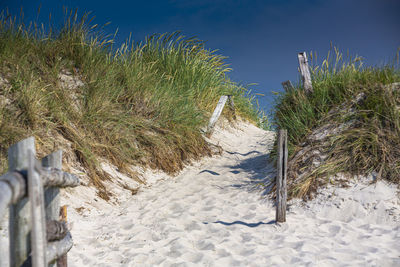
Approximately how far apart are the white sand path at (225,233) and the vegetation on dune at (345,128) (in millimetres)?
419

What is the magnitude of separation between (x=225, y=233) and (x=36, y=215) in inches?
103

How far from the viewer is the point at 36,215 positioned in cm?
155

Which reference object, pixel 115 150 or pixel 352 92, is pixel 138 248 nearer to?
pixel 115 150

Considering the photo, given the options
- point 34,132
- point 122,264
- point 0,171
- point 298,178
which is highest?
point 34,132

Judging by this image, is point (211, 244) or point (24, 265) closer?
point (24, 265)

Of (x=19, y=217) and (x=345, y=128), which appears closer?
(x=19, y=217)

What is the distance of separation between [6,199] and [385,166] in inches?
176

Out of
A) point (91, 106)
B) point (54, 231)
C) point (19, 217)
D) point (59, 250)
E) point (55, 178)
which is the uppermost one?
point (91, 106)

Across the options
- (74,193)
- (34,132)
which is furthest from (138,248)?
(34,132)

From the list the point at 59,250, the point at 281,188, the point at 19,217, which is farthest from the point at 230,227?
the point at 19,217

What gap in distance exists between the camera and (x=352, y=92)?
5387mm

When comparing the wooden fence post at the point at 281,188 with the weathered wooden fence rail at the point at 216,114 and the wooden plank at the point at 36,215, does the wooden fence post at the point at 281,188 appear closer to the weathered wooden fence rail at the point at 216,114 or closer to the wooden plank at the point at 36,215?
the wooden plank at the point at 36,215

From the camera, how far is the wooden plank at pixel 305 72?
6.11 m

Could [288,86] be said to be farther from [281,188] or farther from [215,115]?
[281,188]
